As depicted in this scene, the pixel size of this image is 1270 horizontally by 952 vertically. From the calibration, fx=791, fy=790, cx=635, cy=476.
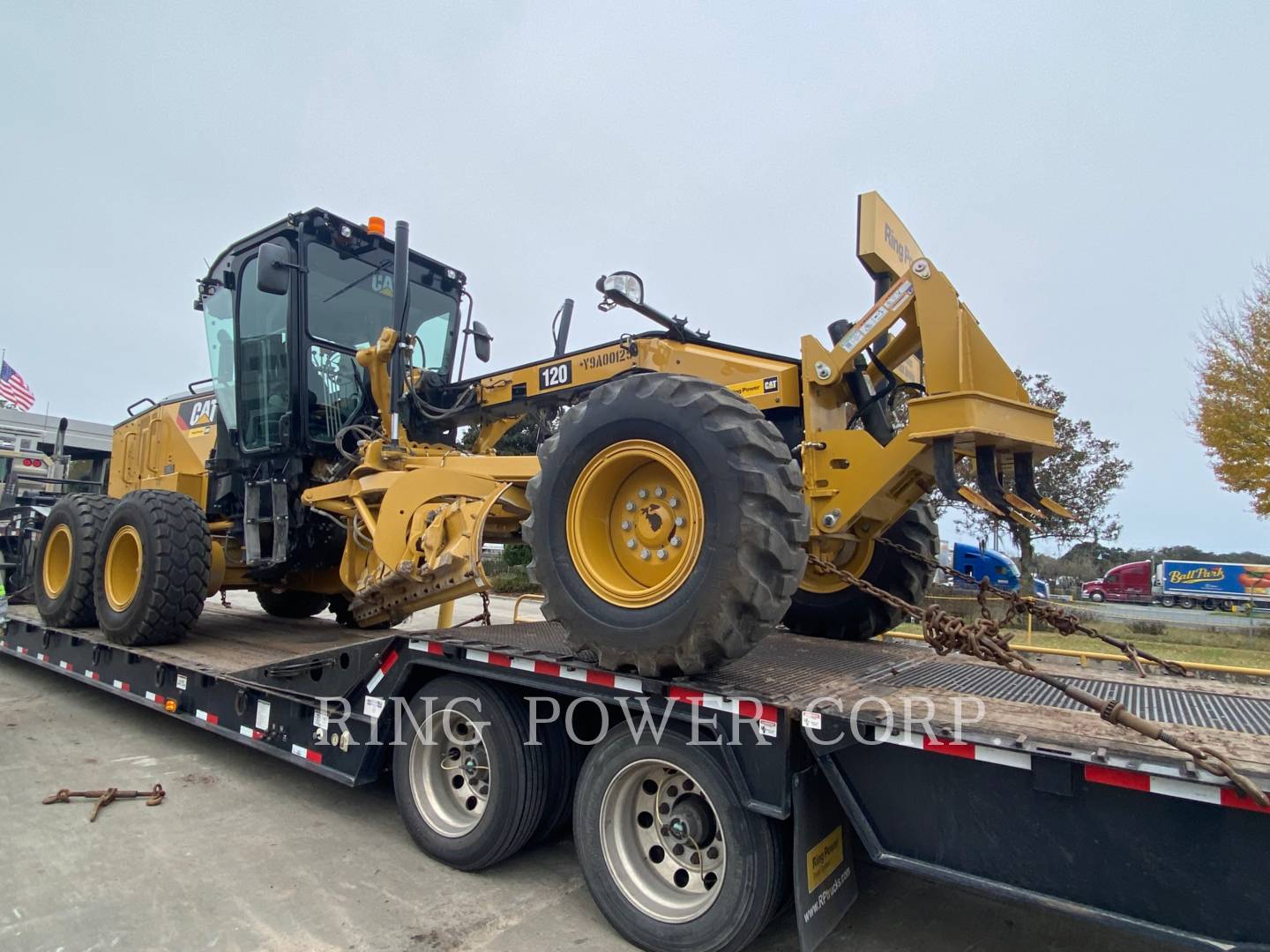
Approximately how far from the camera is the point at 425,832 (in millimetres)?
4086

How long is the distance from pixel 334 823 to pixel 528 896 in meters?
1.51

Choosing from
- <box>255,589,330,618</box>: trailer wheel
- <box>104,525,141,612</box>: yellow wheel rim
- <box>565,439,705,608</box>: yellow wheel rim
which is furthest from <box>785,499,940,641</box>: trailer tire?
<box>255,589,330,618</box>: trailer wheel

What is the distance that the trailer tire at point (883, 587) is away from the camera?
5070 mm

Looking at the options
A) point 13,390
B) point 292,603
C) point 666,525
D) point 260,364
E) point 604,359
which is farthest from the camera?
point 13,390

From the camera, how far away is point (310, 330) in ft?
22.2

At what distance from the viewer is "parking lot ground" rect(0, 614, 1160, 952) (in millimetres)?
3332

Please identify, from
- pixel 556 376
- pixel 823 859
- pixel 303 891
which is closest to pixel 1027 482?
pixel 823 859

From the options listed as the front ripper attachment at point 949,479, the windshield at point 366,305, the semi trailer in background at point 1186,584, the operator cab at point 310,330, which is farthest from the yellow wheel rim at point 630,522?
the semi trailer in background at point 1186,584

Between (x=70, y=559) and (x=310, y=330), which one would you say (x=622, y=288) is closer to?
(x=310, y=330)

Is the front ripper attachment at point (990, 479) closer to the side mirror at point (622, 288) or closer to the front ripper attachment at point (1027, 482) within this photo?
the front ripper attachment at point (1027, 482)

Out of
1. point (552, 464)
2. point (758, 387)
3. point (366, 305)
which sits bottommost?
point (552, 464)

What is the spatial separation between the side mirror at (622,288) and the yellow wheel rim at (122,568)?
482cm

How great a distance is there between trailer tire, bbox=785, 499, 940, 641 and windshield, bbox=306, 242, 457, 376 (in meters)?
4.04

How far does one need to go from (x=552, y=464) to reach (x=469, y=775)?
1.75 metres
